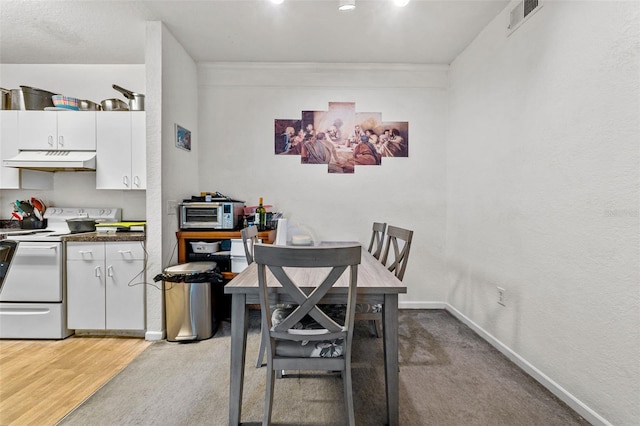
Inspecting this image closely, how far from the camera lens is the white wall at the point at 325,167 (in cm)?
335

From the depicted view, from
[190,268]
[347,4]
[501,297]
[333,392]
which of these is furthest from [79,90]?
[501,297]

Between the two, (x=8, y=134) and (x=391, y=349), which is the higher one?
(x=8, y=134)

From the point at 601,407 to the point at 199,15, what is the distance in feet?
12.6

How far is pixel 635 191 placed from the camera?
4.50 feet

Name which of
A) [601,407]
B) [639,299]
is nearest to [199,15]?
[639,299]

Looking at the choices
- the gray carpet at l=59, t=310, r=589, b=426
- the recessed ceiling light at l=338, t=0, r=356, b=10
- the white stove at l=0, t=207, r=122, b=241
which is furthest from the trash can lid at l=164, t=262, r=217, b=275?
the recessed ceiling light at l=338, t=0, r=356, b=10

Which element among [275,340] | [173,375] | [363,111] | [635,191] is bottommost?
[173,375]

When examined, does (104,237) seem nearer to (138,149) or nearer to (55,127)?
(138,149)

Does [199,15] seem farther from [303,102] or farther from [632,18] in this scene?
[632,18]

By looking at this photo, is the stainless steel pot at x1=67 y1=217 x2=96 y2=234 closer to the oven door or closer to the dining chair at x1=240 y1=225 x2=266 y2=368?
the oven door

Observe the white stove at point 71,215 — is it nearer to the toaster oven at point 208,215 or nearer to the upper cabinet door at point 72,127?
the upper cabinet door at point 72,127

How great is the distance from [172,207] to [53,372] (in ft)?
4.82

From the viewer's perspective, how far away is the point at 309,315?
138cm

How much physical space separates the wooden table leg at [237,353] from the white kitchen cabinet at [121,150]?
6.49ft
